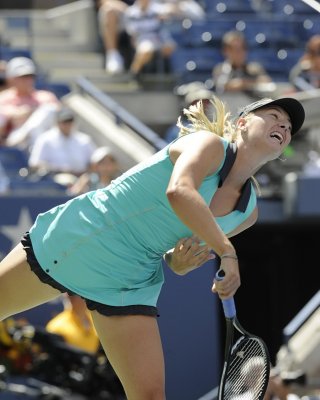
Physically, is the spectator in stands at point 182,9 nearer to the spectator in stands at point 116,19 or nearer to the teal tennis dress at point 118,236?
the spectator in stands at point 116,19

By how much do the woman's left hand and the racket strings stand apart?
0.39m

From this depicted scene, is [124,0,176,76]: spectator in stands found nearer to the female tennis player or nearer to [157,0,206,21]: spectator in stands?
[157,0,206,21]: spectator in stands

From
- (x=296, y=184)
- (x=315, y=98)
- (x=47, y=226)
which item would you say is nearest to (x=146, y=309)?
(x=47, y=226)

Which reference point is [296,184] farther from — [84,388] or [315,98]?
[84,388]

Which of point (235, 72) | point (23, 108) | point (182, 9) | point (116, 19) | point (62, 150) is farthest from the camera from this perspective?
point (182, 9)

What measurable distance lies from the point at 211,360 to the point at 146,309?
4.19m

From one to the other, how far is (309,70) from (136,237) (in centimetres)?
755

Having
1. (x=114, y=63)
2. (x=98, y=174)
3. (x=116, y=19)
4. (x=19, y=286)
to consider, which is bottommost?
(x=114, y=63)

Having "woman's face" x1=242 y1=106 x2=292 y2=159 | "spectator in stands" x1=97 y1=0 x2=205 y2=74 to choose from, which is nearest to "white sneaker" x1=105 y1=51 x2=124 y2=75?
"spectator in stands" x1=97 y1=0 x2=205 y2=74

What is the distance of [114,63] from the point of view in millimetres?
12281

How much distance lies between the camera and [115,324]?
14.8 feet

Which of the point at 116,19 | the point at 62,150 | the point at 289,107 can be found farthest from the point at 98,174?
the point at 289,107

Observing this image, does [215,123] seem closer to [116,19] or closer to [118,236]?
[118,236]

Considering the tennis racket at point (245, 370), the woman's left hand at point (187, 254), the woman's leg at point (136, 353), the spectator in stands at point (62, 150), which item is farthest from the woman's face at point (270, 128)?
the spectator in stands at point (62, 150)
